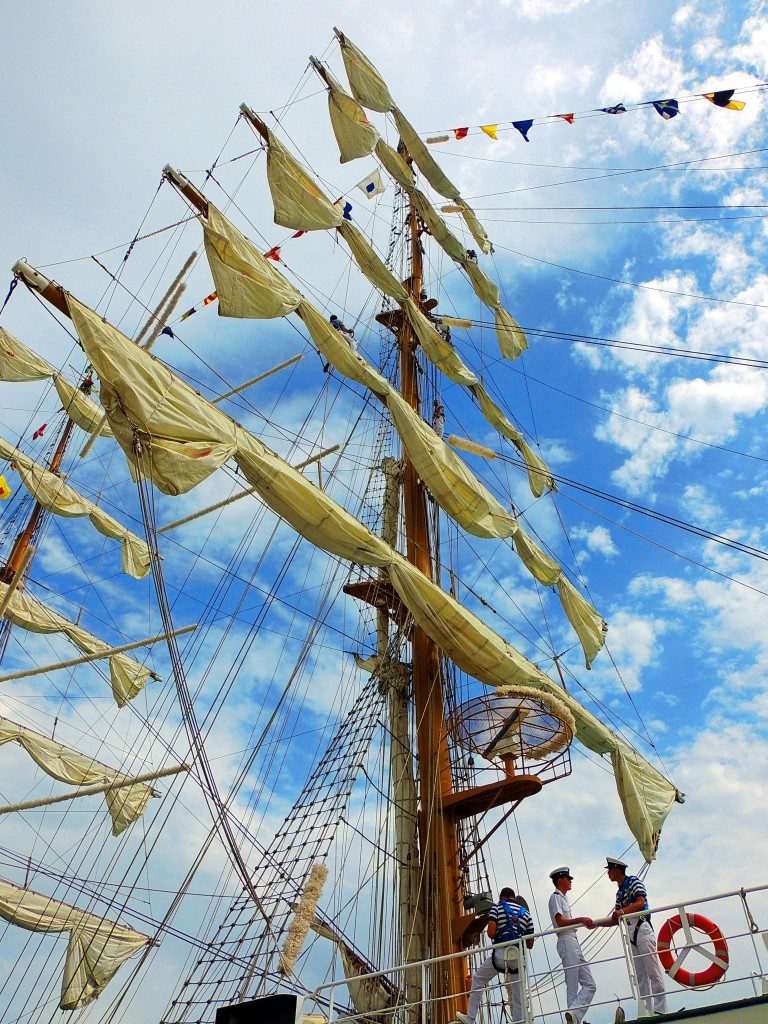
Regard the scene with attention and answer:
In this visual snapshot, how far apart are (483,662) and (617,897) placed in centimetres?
618

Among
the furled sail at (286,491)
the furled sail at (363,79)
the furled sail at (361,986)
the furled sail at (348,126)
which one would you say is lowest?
the furled sail at (361,986)

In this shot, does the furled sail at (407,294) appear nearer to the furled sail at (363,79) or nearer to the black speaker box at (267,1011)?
the furled sail at (363,79)

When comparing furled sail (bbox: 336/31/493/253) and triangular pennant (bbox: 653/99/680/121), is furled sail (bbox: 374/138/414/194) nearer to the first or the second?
furled sail (bbox: 336/31/493/253)

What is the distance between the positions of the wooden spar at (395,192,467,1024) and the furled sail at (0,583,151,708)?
1163 cm

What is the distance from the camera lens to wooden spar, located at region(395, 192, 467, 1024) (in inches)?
431

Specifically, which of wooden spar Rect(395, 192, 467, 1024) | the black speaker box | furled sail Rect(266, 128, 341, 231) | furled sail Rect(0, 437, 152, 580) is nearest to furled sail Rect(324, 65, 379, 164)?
furled sail Rect(266, 128, 341, 231)

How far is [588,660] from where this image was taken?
19.7 metres

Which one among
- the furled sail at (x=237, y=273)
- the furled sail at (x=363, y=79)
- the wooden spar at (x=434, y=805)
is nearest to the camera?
the wooden spar at (x=434, y=805)

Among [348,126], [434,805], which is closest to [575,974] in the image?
[434,805]

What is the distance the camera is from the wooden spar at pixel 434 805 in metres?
10.9

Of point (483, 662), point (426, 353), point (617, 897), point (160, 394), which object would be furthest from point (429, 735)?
point (426, 353)

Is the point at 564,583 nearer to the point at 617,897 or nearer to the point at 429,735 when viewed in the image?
the point at 429,735

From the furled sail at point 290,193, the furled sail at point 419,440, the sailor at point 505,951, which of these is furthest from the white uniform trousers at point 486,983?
the furled sail at point 290,193

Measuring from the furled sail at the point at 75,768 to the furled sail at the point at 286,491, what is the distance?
1592cm
